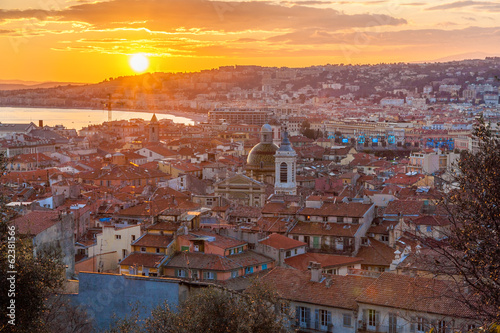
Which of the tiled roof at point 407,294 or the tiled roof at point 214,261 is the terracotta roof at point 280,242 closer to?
the tiled roof at point 214,261

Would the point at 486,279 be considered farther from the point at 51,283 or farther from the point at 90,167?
the point at 90,167

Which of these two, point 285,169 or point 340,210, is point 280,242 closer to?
point 340,210

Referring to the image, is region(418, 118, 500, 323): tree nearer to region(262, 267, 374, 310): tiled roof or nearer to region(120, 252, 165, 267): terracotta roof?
region(262, 267, 374, 310): tiled roof

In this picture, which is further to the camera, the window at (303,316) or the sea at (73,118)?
the sea at (73,118)

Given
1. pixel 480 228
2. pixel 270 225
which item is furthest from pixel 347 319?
pixel 270 225

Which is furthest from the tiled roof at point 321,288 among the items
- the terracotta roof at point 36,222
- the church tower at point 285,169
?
the church tower at point 285,169

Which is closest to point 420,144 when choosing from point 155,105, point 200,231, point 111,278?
point 200,231

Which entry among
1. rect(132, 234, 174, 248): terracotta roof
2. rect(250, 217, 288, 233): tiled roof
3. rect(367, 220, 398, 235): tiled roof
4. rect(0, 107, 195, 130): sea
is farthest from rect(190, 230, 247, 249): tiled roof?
rect(0, 107, 195, 130): sea
